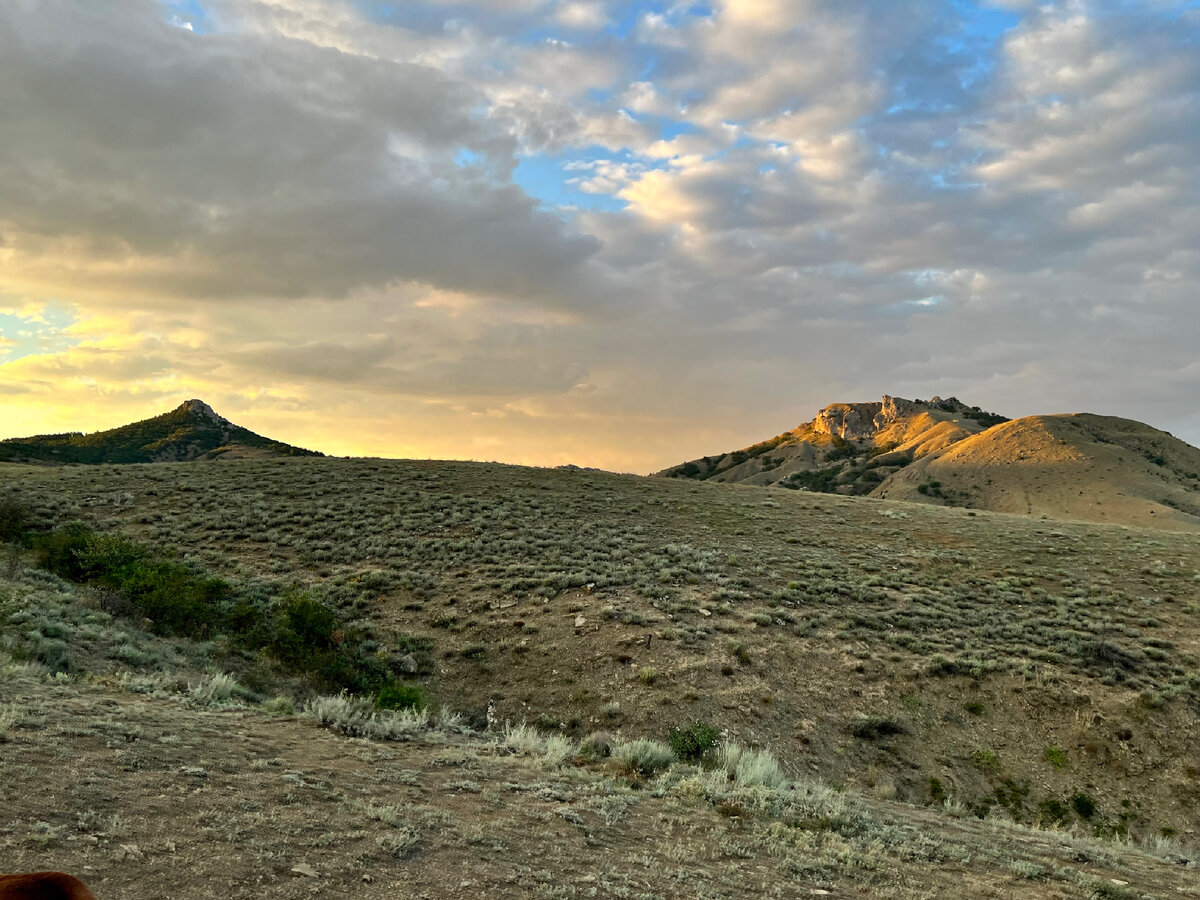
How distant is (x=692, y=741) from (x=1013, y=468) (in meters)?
100

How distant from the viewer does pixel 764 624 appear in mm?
21109

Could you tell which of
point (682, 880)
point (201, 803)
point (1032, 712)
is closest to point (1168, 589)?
point (1032, 712)

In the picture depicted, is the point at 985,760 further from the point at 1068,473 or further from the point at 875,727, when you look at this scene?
the point at 1068,473

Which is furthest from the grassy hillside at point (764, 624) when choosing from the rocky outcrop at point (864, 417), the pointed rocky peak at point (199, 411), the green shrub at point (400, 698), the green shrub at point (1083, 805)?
the rocky outcrop at point (864, 417)

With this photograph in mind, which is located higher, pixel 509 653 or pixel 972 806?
pixel 509 653

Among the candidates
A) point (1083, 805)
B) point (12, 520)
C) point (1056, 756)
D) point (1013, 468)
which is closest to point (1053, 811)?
point (1083, 805)

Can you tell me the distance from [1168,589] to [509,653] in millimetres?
27202

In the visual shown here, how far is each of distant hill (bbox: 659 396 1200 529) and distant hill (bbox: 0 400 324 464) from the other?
86366mm

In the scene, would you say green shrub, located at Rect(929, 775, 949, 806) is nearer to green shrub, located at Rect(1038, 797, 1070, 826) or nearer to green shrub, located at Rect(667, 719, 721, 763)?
green shrub, located at Rect(1038, 797, 1070, 826)

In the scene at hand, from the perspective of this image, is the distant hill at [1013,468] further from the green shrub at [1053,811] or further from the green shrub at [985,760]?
the green shrub at [1053,811]

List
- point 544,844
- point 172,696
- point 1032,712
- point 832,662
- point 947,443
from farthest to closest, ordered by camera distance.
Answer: point 947,443, point 832,662, point 1032,712, point 172,696, point 544,844

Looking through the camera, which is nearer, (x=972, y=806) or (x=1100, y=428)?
(x=972, y=806)

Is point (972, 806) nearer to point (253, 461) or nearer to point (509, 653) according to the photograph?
point (509, 653)

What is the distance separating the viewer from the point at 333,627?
20.0 meters
